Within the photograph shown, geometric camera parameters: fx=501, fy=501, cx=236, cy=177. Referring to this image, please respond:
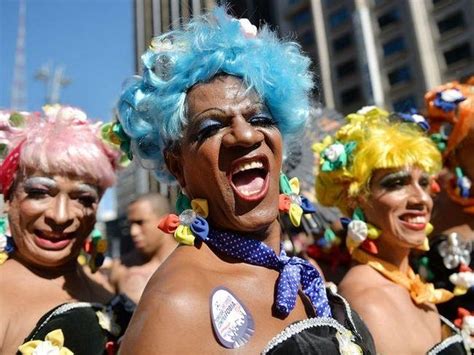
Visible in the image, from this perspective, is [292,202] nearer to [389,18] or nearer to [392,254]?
[392,254]

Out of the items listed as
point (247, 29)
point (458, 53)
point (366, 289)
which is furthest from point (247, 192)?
point (458, 53)

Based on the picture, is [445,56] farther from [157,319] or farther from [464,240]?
[157,319]

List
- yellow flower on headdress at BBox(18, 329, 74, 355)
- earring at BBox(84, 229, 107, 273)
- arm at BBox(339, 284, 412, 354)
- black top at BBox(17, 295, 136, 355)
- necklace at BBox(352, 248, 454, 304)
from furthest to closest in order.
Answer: earring at BBox(84, 229, 107, 273) < necklace at BBox(352, 248, 454, 304) < arm at BBox(339, 284, 412, 354) < black top at BBox(17, 295, 136, 355) < yellow flower on headdress at BBox(18, 329, 74, 355)

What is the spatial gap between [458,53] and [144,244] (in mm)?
24940

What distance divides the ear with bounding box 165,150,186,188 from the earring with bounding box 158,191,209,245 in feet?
0.49

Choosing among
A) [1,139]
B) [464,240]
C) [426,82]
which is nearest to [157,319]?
[1,139]

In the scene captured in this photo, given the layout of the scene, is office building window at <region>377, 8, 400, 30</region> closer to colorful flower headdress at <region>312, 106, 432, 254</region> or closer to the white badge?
colorful flower headdress at <region>312, 106, 432, 254</region>

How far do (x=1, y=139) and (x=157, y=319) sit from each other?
70.2 inches

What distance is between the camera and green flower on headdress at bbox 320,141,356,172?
2777 millimetres

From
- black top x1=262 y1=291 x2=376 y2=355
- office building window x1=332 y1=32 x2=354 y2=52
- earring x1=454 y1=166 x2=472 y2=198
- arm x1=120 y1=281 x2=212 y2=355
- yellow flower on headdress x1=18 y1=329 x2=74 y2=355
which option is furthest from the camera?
office building window x1=332 y1=32 x2=354 y2=52

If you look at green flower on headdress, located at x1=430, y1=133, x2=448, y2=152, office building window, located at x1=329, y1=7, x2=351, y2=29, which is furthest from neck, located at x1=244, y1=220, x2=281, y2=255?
office building window, located at x1=329, y1=7, x2=351, y2=29

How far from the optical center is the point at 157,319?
1.21 m

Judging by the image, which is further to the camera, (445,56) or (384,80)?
(384,80)

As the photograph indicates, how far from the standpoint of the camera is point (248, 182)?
1525 mm
